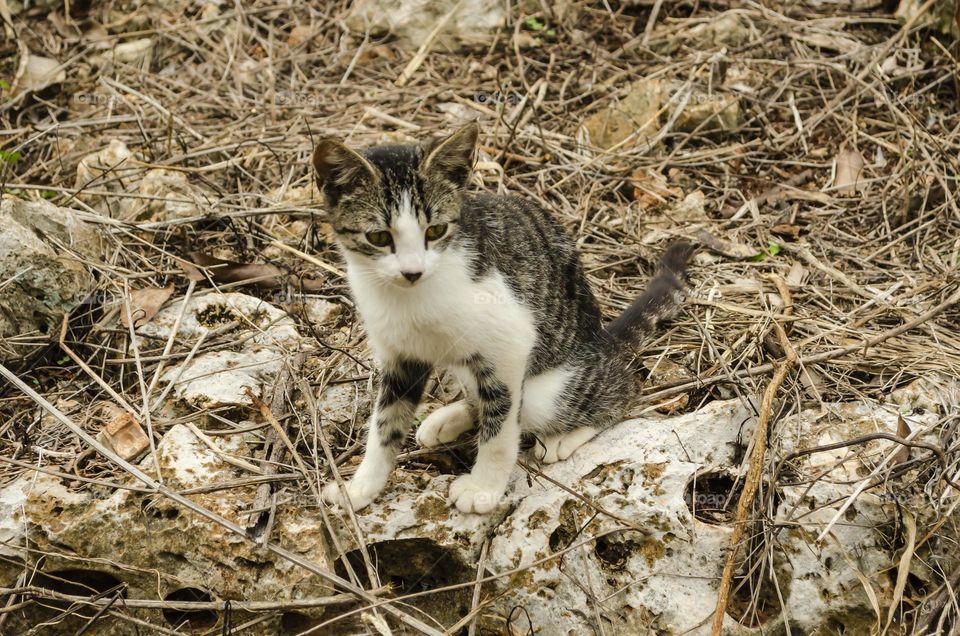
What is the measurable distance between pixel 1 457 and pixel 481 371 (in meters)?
2.12

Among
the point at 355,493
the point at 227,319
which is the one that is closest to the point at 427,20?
the point at 227,319

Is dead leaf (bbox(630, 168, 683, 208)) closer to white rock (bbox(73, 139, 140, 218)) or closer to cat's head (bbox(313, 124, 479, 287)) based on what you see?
cat's head (bbox(313, 124, 479, 287))

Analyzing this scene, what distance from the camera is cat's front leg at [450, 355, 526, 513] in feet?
11.7

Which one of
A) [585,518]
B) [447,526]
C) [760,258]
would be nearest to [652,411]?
[585,518]

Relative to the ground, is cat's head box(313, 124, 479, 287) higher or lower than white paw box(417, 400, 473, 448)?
higher

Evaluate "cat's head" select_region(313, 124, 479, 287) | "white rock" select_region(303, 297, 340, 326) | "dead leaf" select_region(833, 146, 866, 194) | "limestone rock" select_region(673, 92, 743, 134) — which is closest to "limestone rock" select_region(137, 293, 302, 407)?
"white rock" select_region(303, 297, 340, 326)

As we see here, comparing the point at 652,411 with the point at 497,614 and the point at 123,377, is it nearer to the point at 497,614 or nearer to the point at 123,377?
the point at 497,614

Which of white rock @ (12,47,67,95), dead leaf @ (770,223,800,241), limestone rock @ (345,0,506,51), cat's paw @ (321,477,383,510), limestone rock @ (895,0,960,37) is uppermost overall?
limestone rock @ (895,0,960,37)

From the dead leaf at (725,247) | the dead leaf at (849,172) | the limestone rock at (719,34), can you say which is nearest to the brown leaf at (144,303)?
the dead leaf at (725,247)

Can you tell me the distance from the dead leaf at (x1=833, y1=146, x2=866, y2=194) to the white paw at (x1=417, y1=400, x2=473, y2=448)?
3.31 m

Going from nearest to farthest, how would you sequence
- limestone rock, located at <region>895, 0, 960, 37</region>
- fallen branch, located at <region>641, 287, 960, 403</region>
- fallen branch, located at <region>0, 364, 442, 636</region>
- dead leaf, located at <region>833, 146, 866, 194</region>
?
fallen branch, located at <region>0, 364, 442, 636</region> < fallen branch, located at <region>641, 287, 960, 403</region> < dead leaf, located at <region>833, 146, 866, 194</region> < limestone rock, located at <region>895, 0, 960, 37</region>

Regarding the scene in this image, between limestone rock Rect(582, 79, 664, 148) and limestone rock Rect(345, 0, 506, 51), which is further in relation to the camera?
limestone rock Rect(345, 0, 506, 51)

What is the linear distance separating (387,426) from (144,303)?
1.76 m

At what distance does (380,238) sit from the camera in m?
3.33
